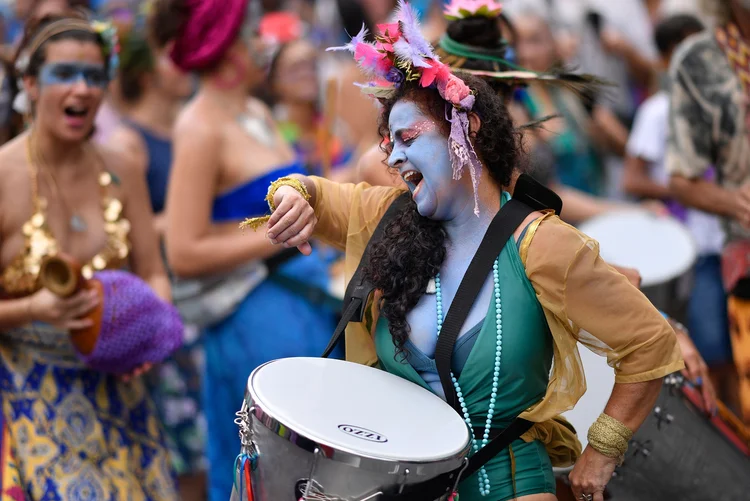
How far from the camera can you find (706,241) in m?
5.43

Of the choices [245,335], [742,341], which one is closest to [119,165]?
[245,335]

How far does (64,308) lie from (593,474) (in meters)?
1.84

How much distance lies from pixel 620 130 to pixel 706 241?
2078 mm

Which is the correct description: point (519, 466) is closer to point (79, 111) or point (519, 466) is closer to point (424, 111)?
point (424, 111)

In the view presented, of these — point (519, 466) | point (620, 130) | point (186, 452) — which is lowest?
point (186, 452)

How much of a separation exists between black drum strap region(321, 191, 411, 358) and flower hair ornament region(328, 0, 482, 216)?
0.89 ft

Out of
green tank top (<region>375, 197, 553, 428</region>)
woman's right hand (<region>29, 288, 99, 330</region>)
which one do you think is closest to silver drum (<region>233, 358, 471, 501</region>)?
green tank top (<region>375, 197, 553, 428</region>)

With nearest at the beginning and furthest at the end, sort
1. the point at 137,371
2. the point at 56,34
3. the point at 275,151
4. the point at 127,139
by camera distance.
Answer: the point at 137,371
the point at 56,34
the point at 275,151
the point at 127,139

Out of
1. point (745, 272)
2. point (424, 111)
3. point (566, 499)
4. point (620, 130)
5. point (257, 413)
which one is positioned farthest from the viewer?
point (620, 130)

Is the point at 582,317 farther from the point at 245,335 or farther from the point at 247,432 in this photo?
the point at 245,335

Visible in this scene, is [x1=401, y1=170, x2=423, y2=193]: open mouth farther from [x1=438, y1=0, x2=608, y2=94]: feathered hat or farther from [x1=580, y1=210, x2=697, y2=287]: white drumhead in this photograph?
[x1=580, y1=210, x2=697, y2=287]: white drumhead

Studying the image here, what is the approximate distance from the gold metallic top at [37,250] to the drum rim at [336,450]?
153cm

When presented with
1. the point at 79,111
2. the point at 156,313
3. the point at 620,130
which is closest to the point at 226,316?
the point at 156,313

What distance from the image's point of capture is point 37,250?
3.77m
